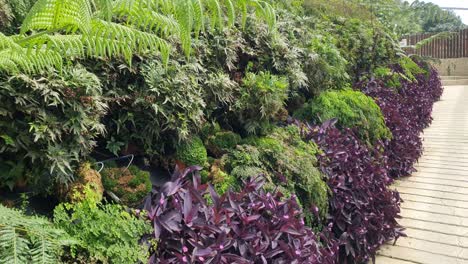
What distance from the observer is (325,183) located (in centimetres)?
304

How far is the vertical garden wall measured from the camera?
58.1 inches

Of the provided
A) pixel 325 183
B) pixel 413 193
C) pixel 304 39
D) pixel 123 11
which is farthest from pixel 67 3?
pixel 413 193

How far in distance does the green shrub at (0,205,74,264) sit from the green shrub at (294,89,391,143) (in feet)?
9.79

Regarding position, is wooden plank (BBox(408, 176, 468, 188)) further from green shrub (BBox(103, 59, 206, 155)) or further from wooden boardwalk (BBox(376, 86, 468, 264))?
green shrub (BBox(103, 59, 206, 155))

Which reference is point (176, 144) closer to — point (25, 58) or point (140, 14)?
point (25, 58)

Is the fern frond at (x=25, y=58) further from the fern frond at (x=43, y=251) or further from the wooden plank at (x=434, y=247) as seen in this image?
the wooden plank at (x=434, y=247)

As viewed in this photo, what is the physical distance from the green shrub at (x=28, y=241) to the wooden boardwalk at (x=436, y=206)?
2422mm

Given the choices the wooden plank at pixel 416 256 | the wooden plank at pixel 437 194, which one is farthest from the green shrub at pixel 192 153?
the wooden plank at pixel 437 194

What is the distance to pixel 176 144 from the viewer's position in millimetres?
2605

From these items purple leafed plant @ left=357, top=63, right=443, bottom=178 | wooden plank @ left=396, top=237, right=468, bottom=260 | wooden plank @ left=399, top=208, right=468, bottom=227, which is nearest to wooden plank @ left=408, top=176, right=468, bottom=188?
purple leafed plant @ left=357, top=63, right=443, bottom=178

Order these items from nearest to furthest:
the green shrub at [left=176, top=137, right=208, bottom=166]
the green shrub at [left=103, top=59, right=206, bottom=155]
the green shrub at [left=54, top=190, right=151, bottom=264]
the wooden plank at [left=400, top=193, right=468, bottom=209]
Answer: the green shrub at [left=54, top=190, right=151, bottom=264] < the green shrub at [left=103, top=59, right=206, bottom=155] < the green shrub at [left=176, top=137, right=208, bottom=166] < the wooden plank at [left=400, top=193, right=468, bottom=209]

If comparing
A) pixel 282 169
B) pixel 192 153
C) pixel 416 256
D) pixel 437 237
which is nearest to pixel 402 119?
pixel 437 237

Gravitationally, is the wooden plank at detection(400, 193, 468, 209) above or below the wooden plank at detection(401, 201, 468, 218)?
below

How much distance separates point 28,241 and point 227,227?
3.23 feet
